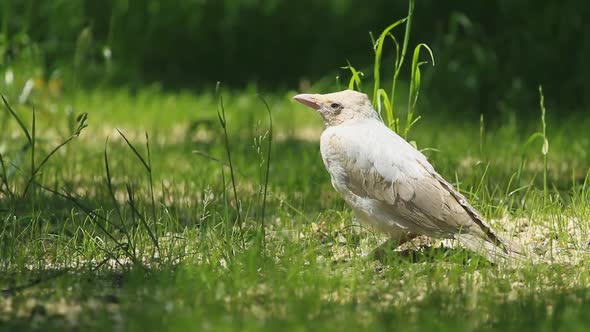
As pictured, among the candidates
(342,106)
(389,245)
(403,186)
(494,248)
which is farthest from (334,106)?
(494,248)

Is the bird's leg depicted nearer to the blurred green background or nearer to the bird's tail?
the bird's tail

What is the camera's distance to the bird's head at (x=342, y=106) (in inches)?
171

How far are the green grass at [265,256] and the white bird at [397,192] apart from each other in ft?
0.30

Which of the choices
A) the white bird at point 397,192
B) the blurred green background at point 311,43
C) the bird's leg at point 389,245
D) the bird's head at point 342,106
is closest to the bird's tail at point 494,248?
the white bird at point 397,192

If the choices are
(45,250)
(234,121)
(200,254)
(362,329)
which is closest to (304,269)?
(200,254)

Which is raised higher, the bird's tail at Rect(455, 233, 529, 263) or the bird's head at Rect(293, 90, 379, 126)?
the bird's head at Rect(293, 90, 379, 126)

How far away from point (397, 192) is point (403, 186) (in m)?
0.03

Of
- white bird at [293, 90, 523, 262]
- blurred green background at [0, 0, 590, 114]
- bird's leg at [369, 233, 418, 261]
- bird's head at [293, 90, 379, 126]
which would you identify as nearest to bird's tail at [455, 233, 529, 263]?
white bird at [293, 90, 523, 262]

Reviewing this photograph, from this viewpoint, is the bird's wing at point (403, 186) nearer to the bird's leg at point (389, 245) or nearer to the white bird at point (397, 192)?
the white bird at point (397, 192)

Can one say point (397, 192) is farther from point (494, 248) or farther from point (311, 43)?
point (311, 43)

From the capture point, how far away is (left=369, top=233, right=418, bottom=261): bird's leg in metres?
4.04

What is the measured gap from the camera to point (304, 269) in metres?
3.82

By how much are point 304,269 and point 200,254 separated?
0.50 meters

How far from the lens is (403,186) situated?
408 cm
